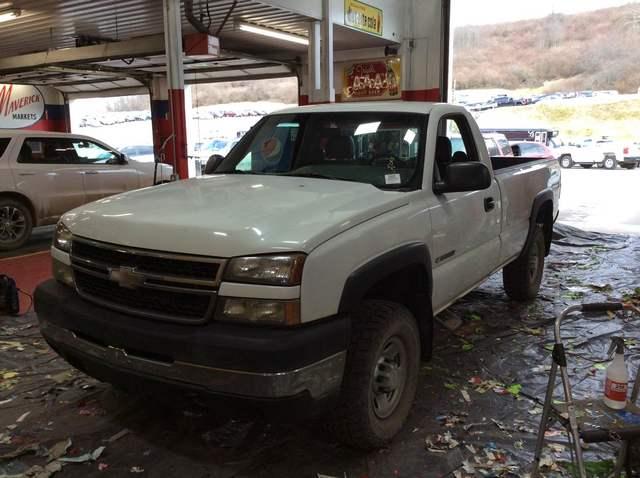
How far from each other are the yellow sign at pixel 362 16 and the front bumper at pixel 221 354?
9884 mm

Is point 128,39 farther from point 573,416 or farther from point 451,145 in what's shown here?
point 573,416

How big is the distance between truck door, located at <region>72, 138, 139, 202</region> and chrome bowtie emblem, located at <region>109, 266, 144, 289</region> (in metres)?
6.91

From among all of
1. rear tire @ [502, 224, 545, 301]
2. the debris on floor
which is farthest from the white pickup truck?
rear tire @ [502, 224, 545, 301]

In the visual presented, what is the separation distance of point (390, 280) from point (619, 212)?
11.4 meters

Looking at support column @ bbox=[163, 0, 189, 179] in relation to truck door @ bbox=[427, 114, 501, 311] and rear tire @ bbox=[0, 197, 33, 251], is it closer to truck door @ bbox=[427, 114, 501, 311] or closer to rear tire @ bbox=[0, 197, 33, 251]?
rear tire @ bbox=[0, 197, 33, 251]

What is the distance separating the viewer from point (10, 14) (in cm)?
1110

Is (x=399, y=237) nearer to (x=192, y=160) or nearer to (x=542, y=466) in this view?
(x=542, y=466)

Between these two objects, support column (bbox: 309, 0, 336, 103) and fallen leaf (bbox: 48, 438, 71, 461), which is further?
support column (bbox: 309, 0, 336, 103)

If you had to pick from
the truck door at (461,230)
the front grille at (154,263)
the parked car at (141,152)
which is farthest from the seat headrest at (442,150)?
the parked car at (141,152)

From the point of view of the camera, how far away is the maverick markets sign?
21.2m

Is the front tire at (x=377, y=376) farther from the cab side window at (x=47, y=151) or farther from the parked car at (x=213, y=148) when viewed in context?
the parked car at (x=213, y=148)

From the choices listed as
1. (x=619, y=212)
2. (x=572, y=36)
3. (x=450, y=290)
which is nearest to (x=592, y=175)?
(x=572, y=36)

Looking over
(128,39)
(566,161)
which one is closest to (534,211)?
(128,39)

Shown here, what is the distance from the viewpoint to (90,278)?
278 cm
